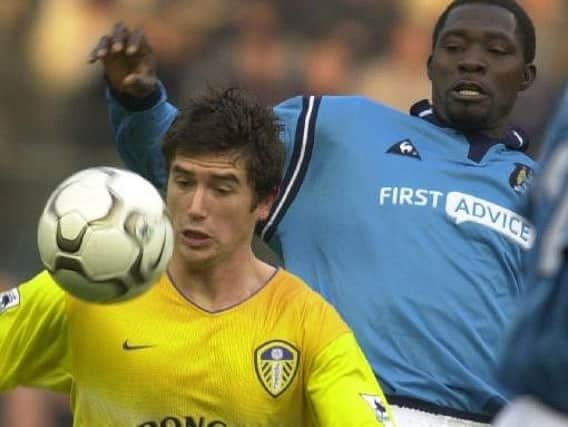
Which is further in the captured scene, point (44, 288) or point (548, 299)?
point (44, 288)

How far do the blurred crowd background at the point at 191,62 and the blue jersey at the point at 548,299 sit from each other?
25.3 feet

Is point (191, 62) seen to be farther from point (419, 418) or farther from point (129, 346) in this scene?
point (129, 346)

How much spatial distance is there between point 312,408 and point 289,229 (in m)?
1.18

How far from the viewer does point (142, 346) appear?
6.09 metres

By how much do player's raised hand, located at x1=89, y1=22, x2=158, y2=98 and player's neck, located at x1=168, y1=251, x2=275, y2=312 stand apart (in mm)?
832

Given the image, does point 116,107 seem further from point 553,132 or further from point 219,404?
point 553,132

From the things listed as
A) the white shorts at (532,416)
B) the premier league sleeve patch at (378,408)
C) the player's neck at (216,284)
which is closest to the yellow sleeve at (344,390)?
the premier league sleeve patch at (378,408)

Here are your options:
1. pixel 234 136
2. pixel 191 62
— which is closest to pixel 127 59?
pixel 234 136

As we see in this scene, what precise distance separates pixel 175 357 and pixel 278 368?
0.33 metres

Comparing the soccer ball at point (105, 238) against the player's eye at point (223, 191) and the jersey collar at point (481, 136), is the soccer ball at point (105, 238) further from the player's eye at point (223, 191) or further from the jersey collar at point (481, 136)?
the jersey collar at point (481, 136)

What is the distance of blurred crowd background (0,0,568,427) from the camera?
491 inches

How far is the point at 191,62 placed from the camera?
1274 centimetres

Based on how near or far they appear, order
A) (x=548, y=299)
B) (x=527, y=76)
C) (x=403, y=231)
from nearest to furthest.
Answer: (x=548, y=299) → (x=403, y=231) → (x=527, y=76)

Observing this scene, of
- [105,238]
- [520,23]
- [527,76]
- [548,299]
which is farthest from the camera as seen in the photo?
[527,76]
